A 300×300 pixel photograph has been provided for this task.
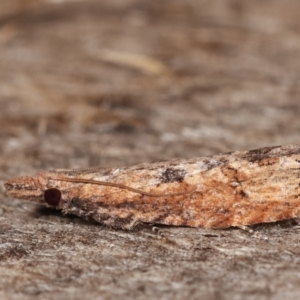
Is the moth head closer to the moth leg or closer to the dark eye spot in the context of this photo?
the dark eye spot

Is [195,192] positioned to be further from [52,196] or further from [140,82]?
[140,82]

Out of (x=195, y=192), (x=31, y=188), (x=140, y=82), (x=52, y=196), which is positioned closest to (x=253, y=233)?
(x=195, y=192)

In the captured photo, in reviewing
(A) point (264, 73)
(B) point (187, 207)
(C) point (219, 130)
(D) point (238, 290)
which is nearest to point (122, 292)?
(D) point (238, 290)

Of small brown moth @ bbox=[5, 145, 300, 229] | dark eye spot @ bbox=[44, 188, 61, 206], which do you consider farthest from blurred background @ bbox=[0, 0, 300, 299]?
small brown moth @ bbox=[5, 145, 300, 229]

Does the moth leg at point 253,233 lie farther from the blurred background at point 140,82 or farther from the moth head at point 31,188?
the moth head at point 31,188

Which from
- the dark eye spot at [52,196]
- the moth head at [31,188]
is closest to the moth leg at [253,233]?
the dark eye spot at [52,196]

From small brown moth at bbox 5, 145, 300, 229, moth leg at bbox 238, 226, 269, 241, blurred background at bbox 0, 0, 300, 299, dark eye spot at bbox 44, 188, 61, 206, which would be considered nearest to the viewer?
moth leg at bbox 238, 226, 269, 241

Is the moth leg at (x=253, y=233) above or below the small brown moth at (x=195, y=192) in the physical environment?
below
